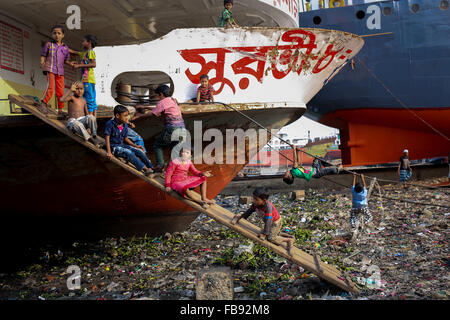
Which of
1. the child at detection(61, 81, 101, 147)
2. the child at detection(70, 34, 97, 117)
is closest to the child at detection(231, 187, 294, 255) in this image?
the child at detection(61, 81, 101, 147)

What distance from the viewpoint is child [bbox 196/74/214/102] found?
4.41 m

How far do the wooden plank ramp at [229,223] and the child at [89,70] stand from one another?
520mm

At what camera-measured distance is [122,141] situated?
3.88 metres

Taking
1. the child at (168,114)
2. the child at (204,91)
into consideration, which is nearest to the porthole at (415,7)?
the child at (204,91)

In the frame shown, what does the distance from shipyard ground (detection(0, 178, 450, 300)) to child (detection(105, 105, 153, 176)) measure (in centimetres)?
158

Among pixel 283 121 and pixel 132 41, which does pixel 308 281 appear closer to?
pixel 283 121

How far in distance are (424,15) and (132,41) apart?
357 inches

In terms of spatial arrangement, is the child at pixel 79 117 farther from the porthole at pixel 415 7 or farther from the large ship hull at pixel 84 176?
the porthole at pixel 415 7

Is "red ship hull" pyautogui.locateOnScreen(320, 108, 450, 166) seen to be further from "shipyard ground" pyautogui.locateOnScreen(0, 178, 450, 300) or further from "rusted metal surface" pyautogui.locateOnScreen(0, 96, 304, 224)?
"rusted metal surface" pyautogui.locateOnScreen(0, 96, 304, 224)

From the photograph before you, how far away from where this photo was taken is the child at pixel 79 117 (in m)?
3.61

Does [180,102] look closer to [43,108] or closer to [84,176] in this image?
[43,108]

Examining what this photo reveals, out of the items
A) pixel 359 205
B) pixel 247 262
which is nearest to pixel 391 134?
pixel 359 205

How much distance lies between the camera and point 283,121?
5.14m

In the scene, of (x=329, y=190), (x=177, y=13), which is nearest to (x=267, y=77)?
(x=177, y=13)
